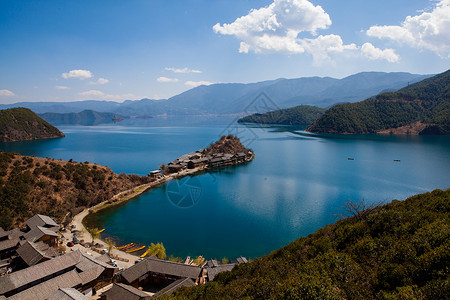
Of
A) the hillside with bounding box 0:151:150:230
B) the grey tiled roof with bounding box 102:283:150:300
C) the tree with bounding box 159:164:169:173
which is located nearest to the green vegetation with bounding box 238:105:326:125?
the tree with bounding box 159:164:169:173

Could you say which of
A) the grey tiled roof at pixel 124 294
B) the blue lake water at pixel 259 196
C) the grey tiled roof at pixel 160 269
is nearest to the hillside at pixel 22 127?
the blue lake water at pixel 259 196

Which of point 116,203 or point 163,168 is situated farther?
point 163,168

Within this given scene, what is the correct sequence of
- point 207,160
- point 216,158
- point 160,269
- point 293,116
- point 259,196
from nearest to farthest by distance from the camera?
point 160,269, point 259,196, point 207,160, point 216,158, point 293,116

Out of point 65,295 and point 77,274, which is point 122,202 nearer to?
point 77,274

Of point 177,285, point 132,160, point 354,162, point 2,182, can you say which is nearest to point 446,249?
point 177,285

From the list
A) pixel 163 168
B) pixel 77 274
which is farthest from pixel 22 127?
pixel 77 274

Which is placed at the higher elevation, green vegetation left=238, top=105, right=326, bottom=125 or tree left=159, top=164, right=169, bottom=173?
green vegetation left=238, top=105, right=326, bottom=125

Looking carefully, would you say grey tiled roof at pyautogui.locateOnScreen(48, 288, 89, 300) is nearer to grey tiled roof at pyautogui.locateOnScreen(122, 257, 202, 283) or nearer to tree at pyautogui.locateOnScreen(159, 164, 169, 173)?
grey tiled roof at pyautogui.locateOnScreen(122, 257, 202, 283)
